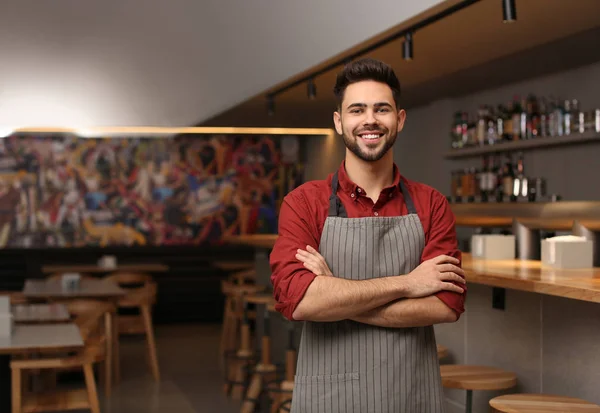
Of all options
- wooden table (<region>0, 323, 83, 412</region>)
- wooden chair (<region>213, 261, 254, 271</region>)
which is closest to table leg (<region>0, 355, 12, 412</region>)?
wooden table (<region>0, 323, 83, 412</region>)

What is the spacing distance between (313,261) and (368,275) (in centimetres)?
15

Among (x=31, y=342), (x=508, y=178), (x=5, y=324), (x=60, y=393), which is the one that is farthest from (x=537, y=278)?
(x=508, y=178)

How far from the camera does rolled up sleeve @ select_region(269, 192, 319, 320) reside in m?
1.96

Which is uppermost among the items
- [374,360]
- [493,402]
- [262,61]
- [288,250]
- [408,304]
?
[262,61]

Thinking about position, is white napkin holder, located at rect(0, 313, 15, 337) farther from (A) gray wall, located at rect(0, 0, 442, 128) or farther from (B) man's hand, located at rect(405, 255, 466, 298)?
(B) man's hand, located at rect(405, 255, 466, 298)

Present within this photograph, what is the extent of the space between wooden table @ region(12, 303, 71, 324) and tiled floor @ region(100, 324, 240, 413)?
0.95 m

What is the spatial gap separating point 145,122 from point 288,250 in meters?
3.61

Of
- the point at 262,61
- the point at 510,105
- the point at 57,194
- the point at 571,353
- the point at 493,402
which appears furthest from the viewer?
the point at 57,194

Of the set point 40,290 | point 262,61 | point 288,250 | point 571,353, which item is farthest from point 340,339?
point 40,290

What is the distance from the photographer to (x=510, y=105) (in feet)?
20.7

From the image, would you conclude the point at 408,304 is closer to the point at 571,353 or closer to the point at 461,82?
the point at 571,353

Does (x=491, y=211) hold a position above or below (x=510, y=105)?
below

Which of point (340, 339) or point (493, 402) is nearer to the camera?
point (340, 339)

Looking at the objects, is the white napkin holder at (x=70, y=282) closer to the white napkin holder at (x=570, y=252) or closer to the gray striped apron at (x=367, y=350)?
the white napkin holder at (x=570, y=252)
